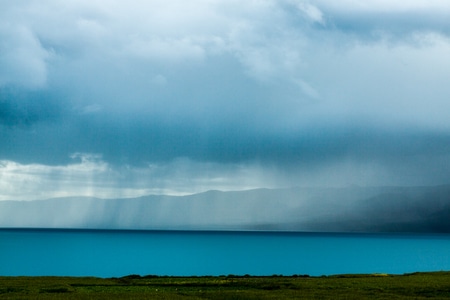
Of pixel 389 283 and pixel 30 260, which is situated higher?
pixel 30 260

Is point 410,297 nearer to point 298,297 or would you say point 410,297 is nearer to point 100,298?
point 298,297

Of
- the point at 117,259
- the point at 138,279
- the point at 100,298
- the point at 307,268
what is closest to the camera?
the point at 100,298

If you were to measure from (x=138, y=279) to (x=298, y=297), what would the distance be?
32.6 meters

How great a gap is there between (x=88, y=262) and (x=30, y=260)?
18.9m

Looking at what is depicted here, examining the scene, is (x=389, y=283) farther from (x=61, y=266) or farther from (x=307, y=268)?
(x=61, y=266)

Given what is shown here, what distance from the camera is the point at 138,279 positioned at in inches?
3086

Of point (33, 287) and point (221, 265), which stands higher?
point (221, 265)

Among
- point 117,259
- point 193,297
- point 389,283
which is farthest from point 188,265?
point 193,297

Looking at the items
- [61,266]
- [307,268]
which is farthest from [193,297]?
[61,266]

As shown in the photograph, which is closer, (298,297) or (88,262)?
(298,297)

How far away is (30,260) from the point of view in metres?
177

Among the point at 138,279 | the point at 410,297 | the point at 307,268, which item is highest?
the point at 307,268

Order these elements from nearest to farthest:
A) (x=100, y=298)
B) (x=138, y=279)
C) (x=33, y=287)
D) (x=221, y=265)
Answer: (x=100, y=298) → (x=33, y=287) → (x=138, y=279) → (x=221, y=265)

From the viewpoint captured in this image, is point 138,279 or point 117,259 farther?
point 117,259
